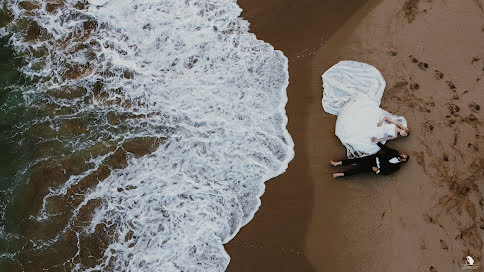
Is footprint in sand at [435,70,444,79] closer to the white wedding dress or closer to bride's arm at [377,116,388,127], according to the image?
the white wedding dress

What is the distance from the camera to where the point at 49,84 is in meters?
7.71

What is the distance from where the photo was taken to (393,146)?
6594mm

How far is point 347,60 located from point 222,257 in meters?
4.47

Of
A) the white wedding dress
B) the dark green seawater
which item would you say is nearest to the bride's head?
the white wedding dress

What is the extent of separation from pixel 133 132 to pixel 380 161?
4767 millimetres

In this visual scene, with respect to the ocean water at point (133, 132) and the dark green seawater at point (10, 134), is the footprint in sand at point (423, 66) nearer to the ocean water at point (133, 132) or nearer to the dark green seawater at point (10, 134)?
the ocean water at point (133, 132)

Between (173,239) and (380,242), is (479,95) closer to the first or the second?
(380,242)

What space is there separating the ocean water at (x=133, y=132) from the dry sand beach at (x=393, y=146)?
428mm

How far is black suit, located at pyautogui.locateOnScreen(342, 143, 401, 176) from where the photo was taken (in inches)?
249

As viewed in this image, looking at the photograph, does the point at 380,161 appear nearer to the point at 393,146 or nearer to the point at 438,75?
the point at 393,146

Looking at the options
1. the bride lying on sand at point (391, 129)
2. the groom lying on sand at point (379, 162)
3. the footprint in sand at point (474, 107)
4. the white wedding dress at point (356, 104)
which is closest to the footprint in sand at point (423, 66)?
the white wedding dress at point (356, 104)

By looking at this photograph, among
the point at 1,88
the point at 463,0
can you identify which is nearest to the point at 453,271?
the point at 463,0

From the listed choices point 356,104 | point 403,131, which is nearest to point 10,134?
point 356,104

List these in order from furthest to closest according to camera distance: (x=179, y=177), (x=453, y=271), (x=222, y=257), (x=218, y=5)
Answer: (x=218, y=5) → (x=179, y=177) → (x=222, y=257) → (x=453, y=271)
